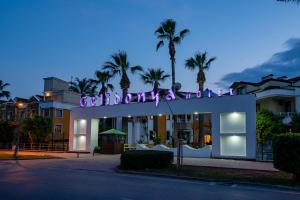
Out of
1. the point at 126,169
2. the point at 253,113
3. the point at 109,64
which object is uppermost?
the point at 109,64

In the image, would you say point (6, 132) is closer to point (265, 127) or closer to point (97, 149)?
point (97, 149)

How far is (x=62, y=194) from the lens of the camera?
11086 millimetres

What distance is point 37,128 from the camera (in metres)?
52.6

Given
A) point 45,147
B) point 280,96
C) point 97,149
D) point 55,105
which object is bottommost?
point 45,147

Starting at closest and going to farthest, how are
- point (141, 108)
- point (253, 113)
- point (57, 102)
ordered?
point (253, 113) < point (141, 108) < point (57, 102)

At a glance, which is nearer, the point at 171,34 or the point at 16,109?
the point at 171,34

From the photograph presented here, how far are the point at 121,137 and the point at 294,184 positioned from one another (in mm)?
29532

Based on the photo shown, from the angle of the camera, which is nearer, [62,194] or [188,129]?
[62,194]

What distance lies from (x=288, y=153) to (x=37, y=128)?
43.7 meters

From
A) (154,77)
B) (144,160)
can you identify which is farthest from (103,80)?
(144,160)

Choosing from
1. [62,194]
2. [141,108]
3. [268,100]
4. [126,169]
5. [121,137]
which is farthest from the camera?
[268,100]

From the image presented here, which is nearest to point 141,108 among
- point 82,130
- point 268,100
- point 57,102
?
point 82,130

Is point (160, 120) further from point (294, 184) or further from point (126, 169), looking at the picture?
point (294, 184)

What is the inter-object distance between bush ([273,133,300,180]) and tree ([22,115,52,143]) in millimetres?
42833
